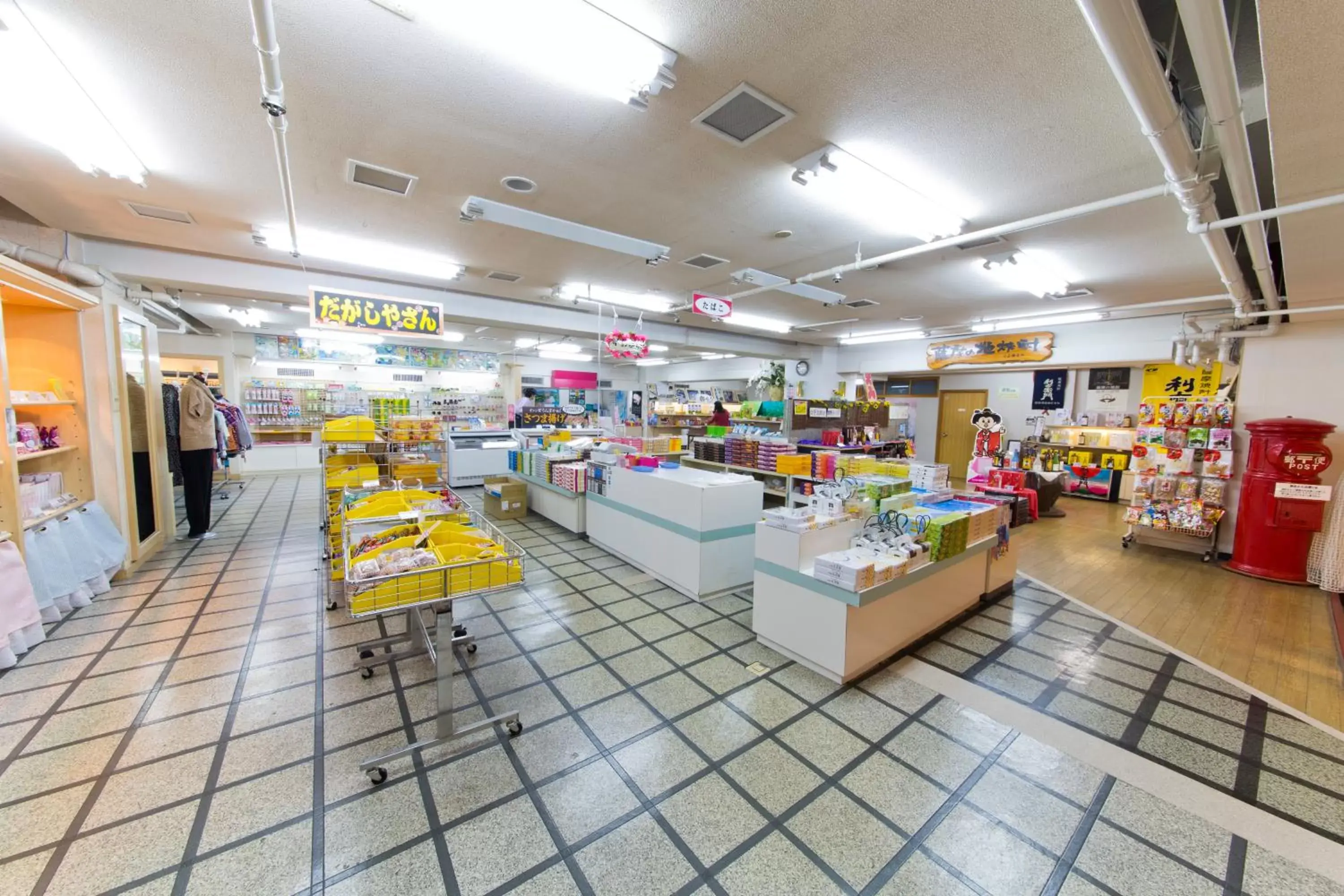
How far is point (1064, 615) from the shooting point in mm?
4227

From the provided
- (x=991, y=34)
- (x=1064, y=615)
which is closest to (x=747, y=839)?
(x=991, y=34)

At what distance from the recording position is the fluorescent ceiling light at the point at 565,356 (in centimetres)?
1422

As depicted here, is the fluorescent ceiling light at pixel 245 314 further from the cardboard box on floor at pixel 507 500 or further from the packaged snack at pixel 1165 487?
the packaged snack at pixel 1165 487

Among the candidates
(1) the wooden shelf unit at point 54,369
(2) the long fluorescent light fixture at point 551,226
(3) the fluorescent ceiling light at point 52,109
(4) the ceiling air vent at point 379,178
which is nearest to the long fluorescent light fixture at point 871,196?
(2) the long fluorescent light fixture at point 551,226

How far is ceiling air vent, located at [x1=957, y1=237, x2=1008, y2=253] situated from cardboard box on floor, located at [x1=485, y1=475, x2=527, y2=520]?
6.43 metres

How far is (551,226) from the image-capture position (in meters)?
3.81

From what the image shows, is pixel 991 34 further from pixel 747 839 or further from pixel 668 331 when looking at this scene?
pixel 668 331

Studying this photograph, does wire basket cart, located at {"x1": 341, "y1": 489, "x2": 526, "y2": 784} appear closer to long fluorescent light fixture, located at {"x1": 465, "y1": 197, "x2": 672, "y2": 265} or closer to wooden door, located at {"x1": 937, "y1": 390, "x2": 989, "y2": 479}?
long fluorescent light fixture, located at {"x1": 465, "y1": 197, "x2": 672, "y2": 265}

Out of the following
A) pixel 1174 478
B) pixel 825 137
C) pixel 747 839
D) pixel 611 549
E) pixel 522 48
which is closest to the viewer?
pixel 747 839

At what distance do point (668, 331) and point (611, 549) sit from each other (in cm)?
547

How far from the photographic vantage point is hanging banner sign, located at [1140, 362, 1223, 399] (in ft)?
27.1

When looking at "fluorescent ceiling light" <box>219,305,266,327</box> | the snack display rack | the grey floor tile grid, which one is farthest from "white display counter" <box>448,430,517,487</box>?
the snack display rack

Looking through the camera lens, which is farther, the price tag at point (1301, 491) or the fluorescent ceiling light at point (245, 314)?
the fluorescent ceiling light at point (245, 314)

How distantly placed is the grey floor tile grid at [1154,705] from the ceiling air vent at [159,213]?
23.5 ft
